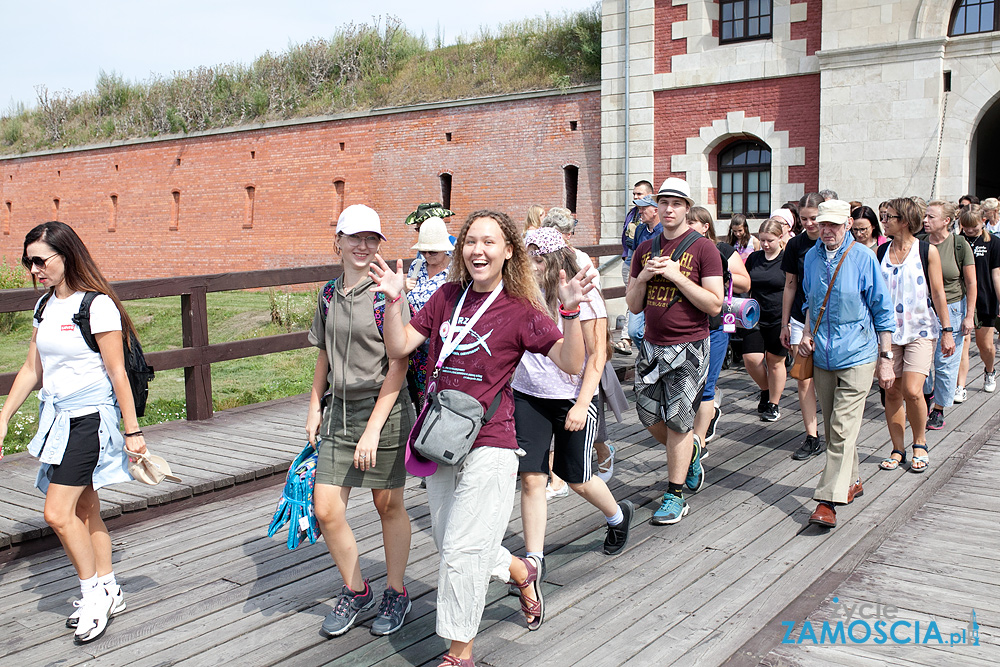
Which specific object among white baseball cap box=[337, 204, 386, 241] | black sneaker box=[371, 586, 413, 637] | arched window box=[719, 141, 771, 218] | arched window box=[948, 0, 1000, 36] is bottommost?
black sneaker box=[371, 586, 413, 637]

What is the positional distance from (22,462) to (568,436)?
13.1ft

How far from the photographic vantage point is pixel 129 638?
12.3 ft

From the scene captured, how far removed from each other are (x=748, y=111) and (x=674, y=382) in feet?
42.6

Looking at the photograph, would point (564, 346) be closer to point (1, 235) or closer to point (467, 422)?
point (467, 422)

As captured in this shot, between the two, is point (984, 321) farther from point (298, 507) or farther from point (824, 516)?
point (298, 507)

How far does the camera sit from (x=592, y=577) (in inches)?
171

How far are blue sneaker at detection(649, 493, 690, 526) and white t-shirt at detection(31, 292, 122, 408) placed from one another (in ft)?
9.97

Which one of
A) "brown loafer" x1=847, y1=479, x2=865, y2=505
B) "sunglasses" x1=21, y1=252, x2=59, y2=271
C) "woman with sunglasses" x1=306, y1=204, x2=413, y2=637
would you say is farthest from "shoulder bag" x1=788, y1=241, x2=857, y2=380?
"sunglasses" x1=21, y1=252, x2=59, y2=271

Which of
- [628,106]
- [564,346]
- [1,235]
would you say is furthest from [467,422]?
[1,235]

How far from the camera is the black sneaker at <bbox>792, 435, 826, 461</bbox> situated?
655 cm

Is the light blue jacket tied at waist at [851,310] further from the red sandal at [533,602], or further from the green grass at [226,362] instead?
the green grass at [226,362]

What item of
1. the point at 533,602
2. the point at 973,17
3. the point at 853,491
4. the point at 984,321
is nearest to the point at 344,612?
the point at 533,602

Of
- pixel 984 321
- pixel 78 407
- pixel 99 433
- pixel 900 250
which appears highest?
pixel 900 250

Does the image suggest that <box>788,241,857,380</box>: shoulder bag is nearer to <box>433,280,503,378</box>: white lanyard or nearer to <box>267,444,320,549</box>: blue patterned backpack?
<box>433,280,503,378</box>: white lanyard
